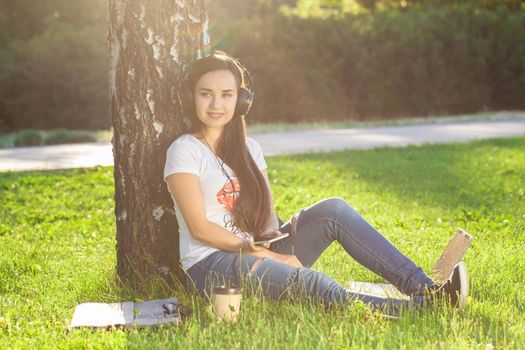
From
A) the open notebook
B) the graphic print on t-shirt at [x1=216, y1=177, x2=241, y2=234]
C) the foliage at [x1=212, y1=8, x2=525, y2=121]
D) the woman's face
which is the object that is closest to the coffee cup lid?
the graphic print on t-shirt at [x1=216, y1=177, x2=241, y2=234]

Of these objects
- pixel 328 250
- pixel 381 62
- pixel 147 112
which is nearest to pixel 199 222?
pixel 147 112

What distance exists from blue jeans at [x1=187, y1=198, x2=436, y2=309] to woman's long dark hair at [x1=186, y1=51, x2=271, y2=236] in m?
0.26

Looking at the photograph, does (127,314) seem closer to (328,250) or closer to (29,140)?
(328,250)

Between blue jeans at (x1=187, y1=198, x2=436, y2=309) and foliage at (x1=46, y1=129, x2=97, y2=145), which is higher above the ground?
blue jeans at (x1=187, y1=198, x2=436, y2=309)

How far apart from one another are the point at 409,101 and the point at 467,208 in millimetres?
11189

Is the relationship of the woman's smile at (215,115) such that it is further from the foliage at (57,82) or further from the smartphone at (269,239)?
the foliage at (57,82)

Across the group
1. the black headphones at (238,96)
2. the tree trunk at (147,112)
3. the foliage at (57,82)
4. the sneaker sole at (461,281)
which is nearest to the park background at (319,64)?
the foliage at (57,82)

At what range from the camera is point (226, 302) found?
14.2ft

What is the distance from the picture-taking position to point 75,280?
18.0ft

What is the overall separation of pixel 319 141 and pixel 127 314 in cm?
887

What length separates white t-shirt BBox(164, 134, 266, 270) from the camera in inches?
186

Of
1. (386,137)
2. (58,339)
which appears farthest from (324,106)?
(58,339)

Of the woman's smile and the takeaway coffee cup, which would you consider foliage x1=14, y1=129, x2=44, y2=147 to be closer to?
the woman's smile

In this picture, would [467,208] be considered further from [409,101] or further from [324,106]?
[409,101]
